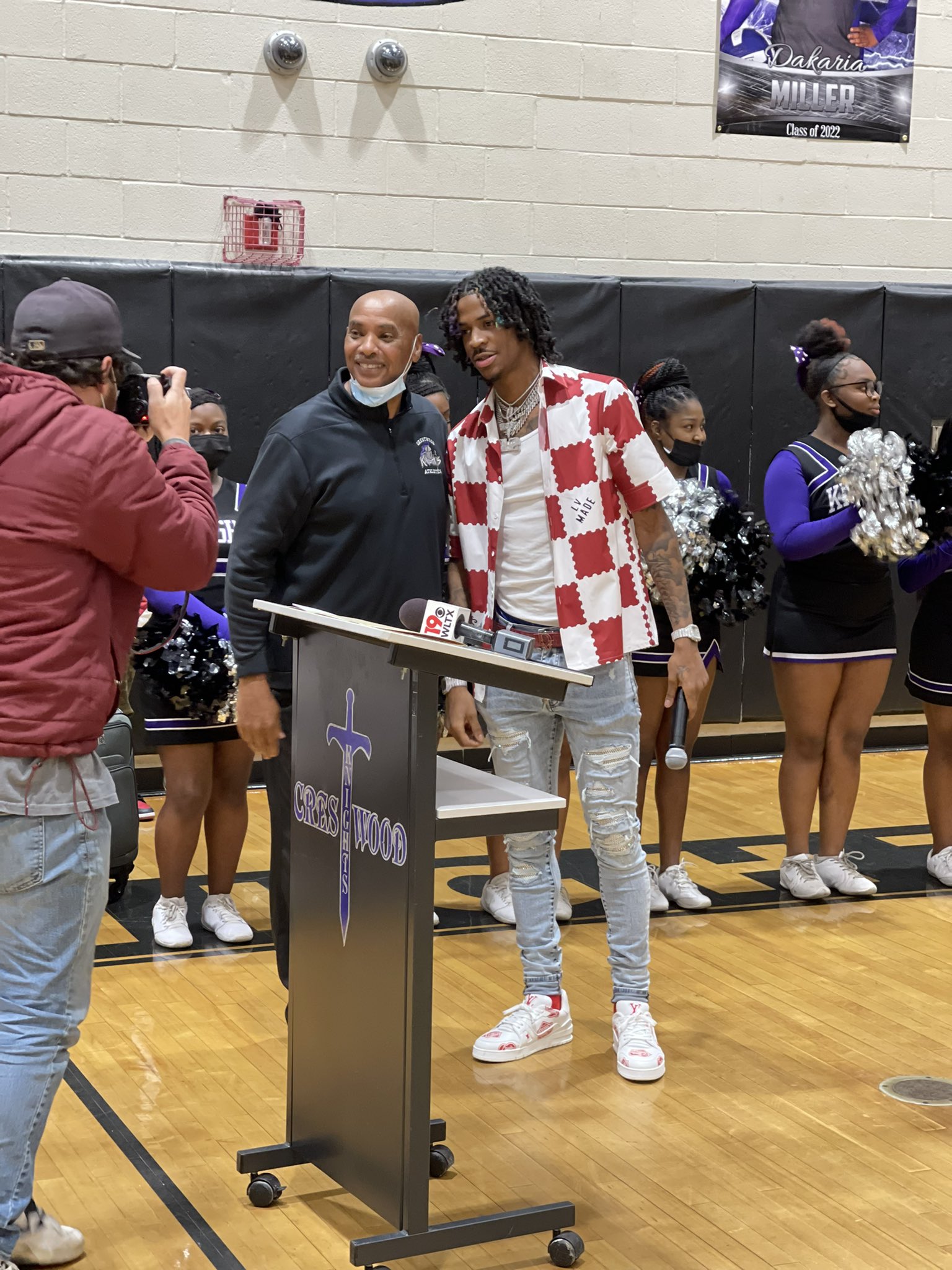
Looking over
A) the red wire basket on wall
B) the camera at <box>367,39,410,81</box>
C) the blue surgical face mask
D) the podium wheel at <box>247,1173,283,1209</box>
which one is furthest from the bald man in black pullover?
the camera at <box>367,39,410,81</box>

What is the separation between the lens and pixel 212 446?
16.1 ft

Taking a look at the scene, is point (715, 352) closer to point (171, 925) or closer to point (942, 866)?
point (942, 866)

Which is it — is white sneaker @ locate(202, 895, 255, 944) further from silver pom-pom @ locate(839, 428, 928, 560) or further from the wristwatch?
silver pom-pom @ locate(839, 428, 928, 560)

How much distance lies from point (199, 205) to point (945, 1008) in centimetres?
463

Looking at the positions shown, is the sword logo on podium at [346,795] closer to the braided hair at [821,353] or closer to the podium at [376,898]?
the podium at [376,898]

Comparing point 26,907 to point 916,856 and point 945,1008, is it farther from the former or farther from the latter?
point 916,856

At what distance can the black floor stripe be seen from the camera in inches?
109

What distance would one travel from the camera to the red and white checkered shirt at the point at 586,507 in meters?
3.53

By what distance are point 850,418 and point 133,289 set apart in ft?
10.3

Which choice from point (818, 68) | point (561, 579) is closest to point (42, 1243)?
point (561, 579)

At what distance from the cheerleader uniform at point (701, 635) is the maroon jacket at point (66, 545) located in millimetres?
2524

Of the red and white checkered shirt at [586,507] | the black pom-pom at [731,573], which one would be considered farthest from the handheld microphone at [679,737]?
the red and white checkered shirt at [586,507]

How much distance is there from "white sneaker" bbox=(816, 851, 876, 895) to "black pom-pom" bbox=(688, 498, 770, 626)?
885 millimetres

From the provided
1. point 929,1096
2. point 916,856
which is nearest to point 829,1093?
point 929,1096
